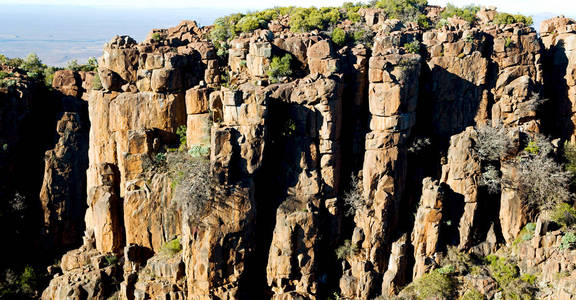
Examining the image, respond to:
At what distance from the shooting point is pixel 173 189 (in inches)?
1251

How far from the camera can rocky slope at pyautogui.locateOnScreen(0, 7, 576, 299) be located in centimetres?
2925

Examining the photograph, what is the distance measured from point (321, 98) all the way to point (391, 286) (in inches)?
497

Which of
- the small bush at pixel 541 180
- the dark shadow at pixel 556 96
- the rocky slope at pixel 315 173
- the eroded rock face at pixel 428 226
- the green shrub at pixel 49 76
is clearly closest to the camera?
the rocky slope at pixel 315 173

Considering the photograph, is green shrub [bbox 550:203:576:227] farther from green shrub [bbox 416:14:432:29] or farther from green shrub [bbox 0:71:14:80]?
green shrub [bbox 0:71:14:80]

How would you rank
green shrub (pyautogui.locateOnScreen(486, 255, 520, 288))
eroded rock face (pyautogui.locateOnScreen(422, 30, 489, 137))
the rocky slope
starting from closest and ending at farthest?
the rocky slope → green shrub (pyautogui.locateOnScreen(486, 255, 520, 288)) → eroded rock face (pyautogui.locateOnScreen(422, 30, 489, 137))

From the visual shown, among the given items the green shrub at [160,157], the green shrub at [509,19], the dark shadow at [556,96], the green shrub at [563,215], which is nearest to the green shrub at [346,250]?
the green shrub at [563,215]

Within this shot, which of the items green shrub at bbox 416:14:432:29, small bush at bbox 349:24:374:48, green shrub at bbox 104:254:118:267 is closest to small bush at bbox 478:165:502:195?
small bush at bbox 349:24:374:48

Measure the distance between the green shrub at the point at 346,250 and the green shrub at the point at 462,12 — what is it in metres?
24.3

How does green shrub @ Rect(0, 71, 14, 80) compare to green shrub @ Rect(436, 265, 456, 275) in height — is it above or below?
above

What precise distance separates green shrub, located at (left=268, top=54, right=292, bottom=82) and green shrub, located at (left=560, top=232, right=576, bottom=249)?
1993 centimetres

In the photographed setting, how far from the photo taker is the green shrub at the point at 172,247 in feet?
102

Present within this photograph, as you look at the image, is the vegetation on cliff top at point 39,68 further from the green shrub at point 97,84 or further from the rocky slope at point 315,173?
the green shrub at point 97,84

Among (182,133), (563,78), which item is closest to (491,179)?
(563,78)

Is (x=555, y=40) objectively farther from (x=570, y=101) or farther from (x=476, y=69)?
(x=476, y=69)
